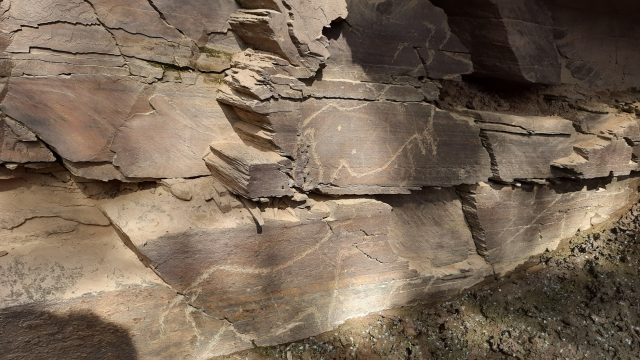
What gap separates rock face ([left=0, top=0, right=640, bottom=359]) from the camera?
194 centimetres

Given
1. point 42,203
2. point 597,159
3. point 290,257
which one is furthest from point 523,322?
point 42,203

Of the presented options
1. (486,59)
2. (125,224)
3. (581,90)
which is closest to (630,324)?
(581,90)

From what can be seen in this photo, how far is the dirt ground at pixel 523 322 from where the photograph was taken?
8.73 ft

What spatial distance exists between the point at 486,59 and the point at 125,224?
2315 mm

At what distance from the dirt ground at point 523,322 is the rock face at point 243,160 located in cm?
11

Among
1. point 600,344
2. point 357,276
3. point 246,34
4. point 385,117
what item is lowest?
point 600,344

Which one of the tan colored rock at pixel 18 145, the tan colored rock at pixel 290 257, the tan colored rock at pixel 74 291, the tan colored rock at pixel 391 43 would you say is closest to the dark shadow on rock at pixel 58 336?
the tan colored rock at pixel 74 291

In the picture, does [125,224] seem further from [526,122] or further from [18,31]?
[526,122]

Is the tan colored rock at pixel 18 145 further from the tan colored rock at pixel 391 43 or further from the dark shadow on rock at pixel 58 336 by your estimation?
the tan colored rock at pixel 391 43

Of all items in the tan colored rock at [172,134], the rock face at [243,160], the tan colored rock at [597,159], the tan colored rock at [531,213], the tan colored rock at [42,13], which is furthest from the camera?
the tan colored rock at [597,159]

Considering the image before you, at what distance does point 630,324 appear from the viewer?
2.98m

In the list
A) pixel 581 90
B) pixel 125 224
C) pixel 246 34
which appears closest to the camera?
pixel 125 224

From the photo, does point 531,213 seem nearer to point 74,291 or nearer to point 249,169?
point 249,169

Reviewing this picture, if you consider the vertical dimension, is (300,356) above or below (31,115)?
below
